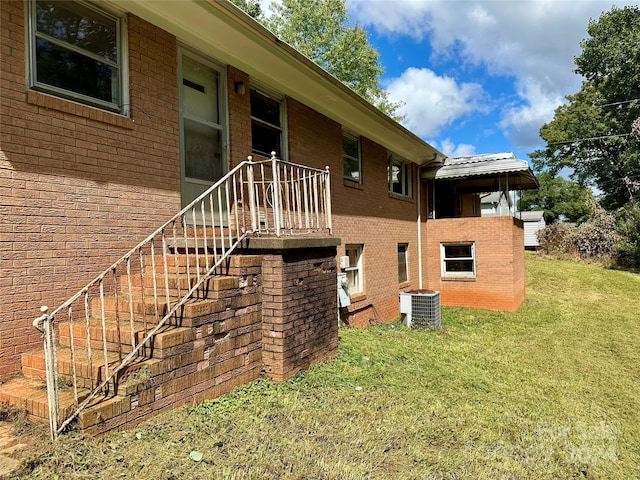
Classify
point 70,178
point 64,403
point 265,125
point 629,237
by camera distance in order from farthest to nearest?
point 629,237, point 265,125, point 70,178, point 64,403

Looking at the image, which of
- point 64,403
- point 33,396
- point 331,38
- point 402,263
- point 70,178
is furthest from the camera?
point 331,38

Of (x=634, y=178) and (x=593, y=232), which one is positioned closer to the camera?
(x=593, y=232)

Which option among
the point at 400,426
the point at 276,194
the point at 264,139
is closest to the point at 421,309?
the point at 264,139

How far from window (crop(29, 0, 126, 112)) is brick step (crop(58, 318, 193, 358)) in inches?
88.1

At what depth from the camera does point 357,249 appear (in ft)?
31.3

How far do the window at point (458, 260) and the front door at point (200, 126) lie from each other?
9.24 m

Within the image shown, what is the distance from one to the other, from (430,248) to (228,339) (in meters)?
10.4

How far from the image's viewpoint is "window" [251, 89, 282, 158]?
6.62m

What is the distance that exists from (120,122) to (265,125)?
2796mm

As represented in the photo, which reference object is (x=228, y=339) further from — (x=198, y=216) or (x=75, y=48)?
(x=75, y=48)

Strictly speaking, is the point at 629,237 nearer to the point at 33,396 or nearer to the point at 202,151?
the point at 202,151

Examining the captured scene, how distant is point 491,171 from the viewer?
41.0ft

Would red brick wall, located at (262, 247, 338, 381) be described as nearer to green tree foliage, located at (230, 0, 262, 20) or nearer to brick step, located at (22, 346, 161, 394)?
brick step, located at (22, 346, 161, 394)

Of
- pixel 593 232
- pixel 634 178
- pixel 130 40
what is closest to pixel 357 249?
pixel 130 40
